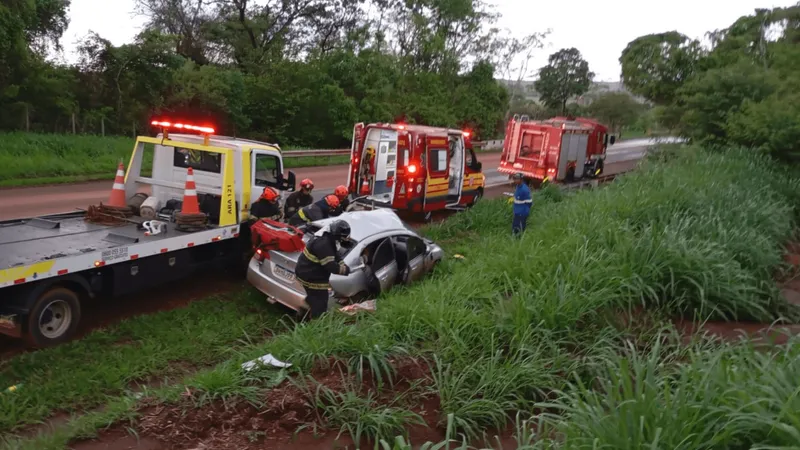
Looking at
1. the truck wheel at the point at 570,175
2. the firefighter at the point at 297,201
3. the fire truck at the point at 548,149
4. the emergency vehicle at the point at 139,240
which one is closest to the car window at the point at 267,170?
the emergency vehicle at the point at 139,240

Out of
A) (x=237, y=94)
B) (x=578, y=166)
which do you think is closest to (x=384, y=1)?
(x=237, y=94)

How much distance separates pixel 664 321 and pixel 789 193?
10.4 metres

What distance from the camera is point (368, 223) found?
7855 mm

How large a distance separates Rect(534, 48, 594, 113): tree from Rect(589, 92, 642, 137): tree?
12.4ft

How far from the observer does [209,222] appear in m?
8.23

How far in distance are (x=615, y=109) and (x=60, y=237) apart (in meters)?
60.2

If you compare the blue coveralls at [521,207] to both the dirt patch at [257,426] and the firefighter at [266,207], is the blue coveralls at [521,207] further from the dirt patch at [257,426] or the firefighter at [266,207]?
the dirt patch at [257,426]

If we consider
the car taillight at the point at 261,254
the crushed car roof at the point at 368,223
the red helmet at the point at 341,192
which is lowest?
the car taillight at the point at 261,254

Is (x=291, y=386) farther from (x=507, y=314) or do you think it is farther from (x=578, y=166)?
(x=578, y=166)

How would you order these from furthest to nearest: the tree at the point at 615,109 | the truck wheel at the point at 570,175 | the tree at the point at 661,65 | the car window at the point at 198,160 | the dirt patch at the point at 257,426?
the tree at the point at 615,109
the tree at the point at 661,65
the truck wheel at the point at 570,175
the car window at the point at 198,160
the dirt patch at the point at 257,426

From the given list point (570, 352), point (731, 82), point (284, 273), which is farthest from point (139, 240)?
point (731, 82)

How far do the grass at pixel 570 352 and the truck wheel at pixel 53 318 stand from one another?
0.88 ft

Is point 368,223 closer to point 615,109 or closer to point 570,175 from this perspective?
point 570,175

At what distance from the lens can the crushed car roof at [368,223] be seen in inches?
298
